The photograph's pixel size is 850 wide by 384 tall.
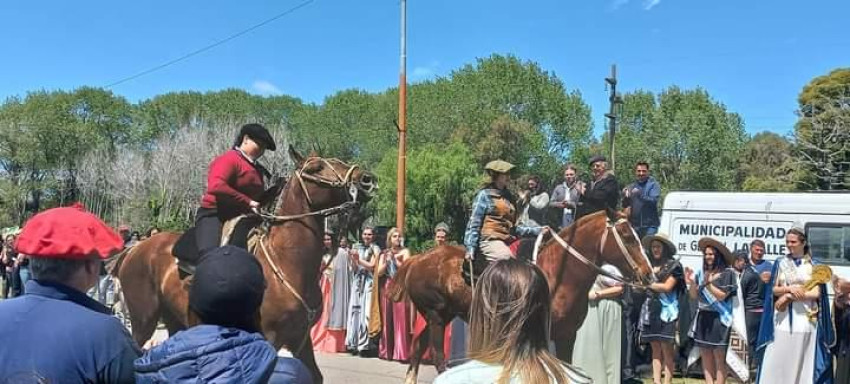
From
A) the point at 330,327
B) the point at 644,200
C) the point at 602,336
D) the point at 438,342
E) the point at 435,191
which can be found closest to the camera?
the point at 602,336

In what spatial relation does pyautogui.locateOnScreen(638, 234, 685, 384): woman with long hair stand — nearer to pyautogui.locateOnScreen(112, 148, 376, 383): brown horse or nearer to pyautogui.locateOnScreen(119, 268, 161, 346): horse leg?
pyautogui.locateOnScreen(112, 148, 376, 383): brown horse

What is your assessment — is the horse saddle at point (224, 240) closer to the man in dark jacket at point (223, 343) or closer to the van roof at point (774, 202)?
Result: the man in dark jacket at point (223, 343)

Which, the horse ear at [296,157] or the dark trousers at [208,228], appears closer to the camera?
the dark trousers at [208,228]

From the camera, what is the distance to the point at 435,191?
41219mm

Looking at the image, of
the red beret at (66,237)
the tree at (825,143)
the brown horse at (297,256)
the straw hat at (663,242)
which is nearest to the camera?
the red beret at (66,237)

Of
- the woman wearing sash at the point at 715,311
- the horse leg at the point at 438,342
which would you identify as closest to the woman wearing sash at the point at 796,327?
the woman wearing sash at the point at 715,311

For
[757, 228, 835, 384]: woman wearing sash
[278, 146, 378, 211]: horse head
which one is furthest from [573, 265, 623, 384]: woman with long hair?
[278, 146, 378, 211]: horse head

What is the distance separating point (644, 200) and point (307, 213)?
6273mm

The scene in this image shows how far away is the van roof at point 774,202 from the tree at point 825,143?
22.9 meters

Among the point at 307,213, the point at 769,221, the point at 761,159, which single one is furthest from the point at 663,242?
the point at 761,159

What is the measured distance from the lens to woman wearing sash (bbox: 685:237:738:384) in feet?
27.3

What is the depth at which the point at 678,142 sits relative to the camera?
147 ft

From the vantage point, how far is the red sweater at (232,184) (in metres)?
5.57

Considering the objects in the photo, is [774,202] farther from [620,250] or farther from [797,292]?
[620,250]
